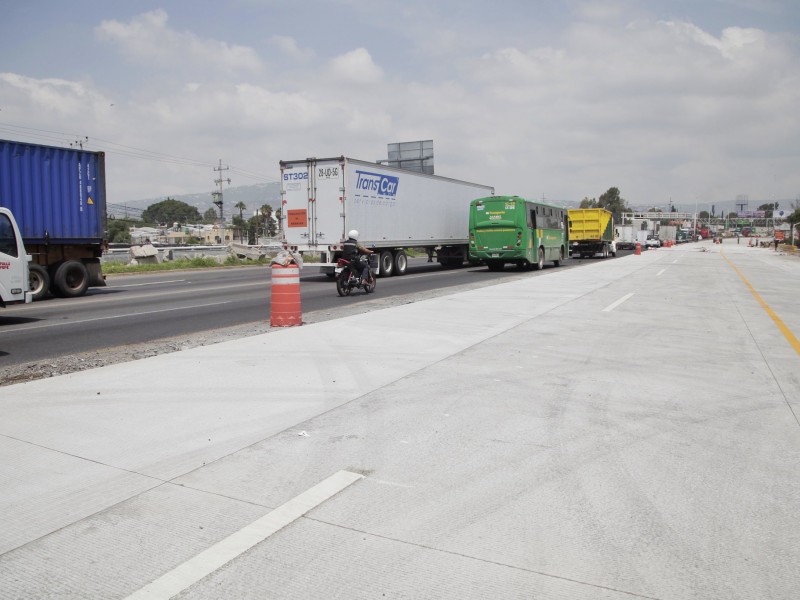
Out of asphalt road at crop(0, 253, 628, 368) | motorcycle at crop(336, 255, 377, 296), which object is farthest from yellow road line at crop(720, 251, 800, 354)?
motorcycle at crop(336, 255, 377, 296)

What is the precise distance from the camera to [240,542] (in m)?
3.35

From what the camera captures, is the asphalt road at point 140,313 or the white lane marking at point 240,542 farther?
the asphalt road at point 140,313

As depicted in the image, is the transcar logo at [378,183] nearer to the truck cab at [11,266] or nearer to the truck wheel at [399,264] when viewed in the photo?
the truck wheel at [399,264]

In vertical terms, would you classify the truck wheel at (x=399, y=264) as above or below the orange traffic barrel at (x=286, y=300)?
above

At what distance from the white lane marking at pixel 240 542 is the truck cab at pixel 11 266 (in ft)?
33.5

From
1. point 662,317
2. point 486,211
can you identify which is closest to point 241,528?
point 662,317

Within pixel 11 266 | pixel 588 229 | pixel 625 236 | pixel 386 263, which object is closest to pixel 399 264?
pixel 386 263

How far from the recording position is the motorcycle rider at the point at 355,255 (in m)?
17.1

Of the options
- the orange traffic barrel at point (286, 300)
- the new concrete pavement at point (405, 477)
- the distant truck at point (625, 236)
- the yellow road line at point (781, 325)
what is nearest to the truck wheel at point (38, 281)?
the orange traffic barrel at point (286, 300)

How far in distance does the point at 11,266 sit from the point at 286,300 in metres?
5.41

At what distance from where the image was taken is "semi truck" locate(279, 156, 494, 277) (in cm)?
2239

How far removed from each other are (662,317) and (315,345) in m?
7.07

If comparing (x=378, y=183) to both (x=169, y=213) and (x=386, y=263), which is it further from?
(x=169, y=213)

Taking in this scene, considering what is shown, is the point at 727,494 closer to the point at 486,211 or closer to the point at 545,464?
the point at 545,464
